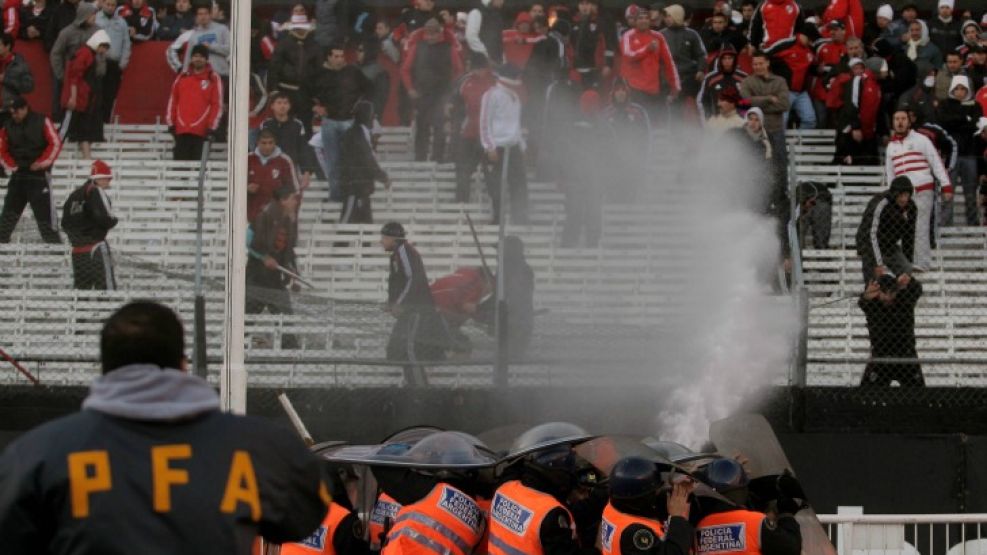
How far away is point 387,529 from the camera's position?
6875mm

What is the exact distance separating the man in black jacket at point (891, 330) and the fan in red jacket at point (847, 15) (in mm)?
4796

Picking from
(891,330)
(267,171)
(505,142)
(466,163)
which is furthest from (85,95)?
(891,330)

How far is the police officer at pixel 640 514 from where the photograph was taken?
6.05 metres

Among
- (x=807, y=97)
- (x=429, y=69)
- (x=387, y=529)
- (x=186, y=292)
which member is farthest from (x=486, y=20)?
(x=387, y=529)

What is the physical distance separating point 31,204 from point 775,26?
22.3 ft

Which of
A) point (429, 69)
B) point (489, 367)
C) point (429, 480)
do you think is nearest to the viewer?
point (429, 480)

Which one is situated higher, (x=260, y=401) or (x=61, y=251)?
(x=61, y=251)

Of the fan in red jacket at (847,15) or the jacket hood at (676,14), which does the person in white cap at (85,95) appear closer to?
the jacket hood at (676,14)

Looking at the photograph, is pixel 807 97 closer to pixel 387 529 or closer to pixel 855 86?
pixel 855 86

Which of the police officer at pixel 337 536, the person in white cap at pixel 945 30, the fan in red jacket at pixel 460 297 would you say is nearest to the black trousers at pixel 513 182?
the fan in red jacket at pixel 460 297

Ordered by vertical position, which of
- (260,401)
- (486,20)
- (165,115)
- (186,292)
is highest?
(486,20)

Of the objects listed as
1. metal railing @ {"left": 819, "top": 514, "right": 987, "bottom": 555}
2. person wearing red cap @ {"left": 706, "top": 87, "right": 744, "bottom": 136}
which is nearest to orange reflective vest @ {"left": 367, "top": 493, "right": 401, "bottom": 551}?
metal railing @ {"left": 819, "top": 514, "right": 987, "bottom": 555}

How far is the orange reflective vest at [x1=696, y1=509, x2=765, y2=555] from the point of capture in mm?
6340

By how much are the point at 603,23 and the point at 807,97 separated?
1878 millimetres
